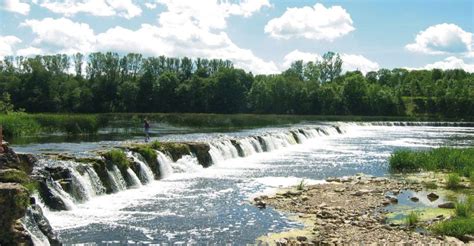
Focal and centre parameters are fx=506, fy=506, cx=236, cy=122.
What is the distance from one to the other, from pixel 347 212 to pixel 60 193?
1186cm

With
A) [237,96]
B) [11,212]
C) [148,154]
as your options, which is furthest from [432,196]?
[237,96]

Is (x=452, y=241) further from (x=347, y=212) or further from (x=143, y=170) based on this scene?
(x=143, y=170)

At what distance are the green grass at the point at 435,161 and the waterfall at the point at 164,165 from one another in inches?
578

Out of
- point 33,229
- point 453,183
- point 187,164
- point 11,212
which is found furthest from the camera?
point 187,164

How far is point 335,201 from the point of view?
2244 centimetres

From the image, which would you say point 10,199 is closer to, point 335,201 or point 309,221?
point 309,221

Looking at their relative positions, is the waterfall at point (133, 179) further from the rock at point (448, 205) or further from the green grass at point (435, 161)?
the green grass at point (435, 161)

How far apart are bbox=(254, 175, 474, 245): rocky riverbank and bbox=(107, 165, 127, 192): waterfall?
7.40m

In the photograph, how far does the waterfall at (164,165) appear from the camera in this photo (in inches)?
1198

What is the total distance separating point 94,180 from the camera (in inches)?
957

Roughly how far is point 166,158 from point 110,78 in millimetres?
104521

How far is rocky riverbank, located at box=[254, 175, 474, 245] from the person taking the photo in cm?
1609

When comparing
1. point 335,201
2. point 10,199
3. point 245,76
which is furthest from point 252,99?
point 10,199

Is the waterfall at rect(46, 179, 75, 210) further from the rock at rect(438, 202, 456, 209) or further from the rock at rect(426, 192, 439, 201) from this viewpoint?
the rock at rect(426, 192, 439, 201)
